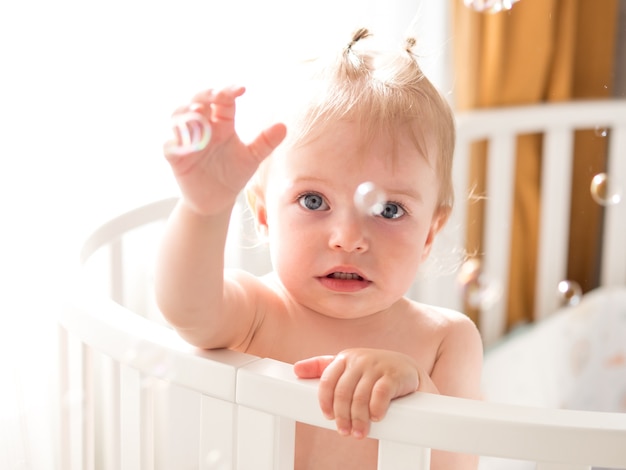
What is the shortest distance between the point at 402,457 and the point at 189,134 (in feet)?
0.90

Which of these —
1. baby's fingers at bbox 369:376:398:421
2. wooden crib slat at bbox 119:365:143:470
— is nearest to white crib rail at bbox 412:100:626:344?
wooden crib slat at bbox 119:365:143:470

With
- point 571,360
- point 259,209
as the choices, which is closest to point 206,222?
point 259,209

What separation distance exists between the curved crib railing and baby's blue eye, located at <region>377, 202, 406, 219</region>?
0.22 meters

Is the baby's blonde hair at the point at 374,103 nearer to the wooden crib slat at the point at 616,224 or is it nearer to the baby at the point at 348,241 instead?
the baby at the point at 348,241

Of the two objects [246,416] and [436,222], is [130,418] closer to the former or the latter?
[246,416]

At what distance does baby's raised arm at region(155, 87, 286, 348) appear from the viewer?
731 mm

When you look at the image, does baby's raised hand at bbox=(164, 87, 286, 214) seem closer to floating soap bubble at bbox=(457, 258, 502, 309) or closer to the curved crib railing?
the curved crib railing

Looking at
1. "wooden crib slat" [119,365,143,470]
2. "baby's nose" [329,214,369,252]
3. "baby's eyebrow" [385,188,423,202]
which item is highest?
"baby's eyebrow" [385,188,423,202]

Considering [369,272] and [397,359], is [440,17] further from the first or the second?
[397,359]

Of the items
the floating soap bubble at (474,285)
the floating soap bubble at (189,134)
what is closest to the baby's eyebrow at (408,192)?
the floating soap bubble at (189,134)

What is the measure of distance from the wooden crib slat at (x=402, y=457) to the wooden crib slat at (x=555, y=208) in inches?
46.3

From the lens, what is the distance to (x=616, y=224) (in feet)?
6.24

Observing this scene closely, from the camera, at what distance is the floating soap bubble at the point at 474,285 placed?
157cm

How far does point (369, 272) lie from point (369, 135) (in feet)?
0.41
